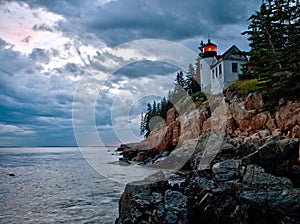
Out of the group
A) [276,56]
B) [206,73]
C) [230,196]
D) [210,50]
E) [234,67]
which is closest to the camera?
[230,196]

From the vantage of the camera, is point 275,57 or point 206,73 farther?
point 206,73

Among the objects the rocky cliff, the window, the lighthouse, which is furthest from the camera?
the window

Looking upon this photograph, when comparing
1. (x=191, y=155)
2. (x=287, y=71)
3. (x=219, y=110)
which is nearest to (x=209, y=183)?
(x=191, y=155)

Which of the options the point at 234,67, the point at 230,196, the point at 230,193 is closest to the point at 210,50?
the point at 234,67

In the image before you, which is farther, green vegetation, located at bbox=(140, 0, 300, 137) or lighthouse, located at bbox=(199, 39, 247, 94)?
lighthouse, located at bbox=(199, 39, 247, 94)

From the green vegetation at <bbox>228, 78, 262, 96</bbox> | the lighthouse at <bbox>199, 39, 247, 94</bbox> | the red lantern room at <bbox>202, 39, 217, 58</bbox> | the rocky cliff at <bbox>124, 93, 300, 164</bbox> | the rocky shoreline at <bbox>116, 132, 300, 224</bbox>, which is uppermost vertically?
the red lantern room at <bbox>202, 39, 217, 58</bbox>

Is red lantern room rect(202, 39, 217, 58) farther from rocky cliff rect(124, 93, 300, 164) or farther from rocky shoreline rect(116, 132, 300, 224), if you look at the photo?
rocky shoreline rect(116, 132, 300, 224)

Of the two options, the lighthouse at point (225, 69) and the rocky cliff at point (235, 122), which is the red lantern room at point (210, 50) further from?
the rocky cliff at point (235, 122)

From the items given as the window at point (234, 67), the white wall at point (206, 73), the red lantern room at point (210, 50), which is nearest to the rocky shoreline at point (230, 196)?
the window at point (234, 67)

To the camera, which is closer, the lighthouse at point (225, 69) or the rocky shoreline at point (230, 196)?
the rocky shoreline at point (230, 196)

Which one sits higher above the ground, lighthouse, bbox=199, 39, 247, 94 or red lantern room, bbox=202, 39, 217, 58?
red lantern room, bbox=202, 39, 217, 58

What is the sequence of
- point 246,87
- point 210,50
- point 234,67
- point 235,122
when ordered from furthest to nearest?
1. point 210,50
2. point 234,67
3. point 246,87
4. point 235,122

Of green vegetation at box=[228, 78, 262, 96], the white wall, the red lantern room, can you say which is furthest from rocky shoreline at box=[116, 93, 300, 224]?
the red lantern room

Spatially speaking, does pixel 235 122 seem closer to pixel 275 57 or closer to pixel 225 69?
pixel 275 57
